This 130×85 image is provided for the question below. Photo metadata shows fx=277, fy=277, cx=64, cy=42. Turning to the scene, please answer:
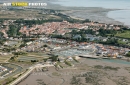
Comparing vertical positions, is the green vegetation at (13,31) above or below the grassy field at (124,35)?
below

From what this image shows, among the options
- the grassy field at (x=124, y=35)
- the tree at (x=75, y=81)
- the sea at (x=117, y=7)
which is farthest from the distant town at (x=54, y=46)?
the sea at (x=117, y=7)

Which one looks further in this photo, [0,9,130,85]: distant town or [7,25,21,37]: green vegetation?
[7,25,21,37]: green vegetation

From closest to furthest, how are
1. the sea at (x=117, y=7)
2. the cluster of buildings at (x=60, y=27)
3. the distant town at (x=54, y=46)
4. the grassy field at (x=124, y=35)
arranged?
the distant town at (x=54, y=46)
the grassy field at (x=124, y=35)
the cluster of buildings at (x=60, y=27)
the sea at (x=117, y=7)

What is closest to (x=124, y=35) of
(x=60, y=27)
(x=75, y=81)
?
(x=60, y=27)

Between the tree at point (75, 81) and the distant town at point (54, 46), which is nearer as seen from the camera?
the tree at point (75, 81)

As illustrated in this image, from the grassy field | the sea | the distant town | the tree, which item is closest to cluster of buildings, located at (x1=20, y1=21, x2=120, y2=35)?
the distant town

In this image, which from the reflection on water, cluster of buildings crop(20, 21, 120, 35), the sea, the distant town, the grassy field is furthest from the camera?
the sea

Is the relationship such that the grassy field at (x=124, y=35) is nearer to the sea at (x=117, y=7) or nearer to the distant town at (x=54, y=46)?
the distant town at (x=54, y=46)

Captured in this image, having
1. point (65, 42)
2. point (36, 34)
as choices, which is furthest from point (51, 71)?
point (36, 34)

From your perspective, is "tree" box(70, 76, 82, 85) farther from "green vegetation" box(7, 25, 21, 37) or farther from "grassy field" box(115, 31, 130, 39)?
"green vegetation" box(7, 25, 21, 37)

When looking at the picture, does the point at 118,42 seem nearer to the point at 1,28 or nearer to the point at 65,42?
the point at 65,42

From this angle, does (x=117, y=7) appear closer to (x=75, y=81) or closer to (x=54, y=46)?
(x=54, y=46)

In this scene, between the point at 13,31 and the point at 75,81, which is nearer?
the point at 75,81
